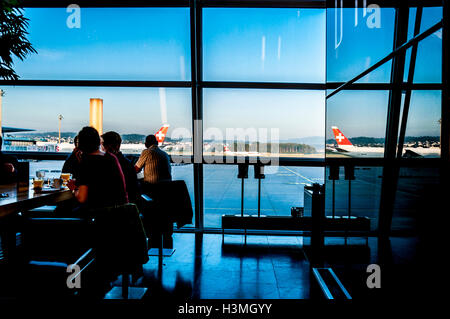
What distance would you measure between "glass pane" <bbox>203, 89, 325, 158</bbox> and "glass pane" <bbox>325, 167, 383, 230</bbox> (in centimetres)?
110

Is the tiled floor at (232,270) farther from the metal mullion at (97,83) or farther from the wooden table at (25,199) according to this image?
the metal mullion at (97,83)

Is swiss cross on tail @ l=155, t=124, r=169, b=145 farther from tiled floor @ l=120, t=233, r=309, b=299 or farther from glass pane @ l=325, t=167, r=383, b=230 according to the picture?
glass pane @ l=325, t=167, r=383, b=230

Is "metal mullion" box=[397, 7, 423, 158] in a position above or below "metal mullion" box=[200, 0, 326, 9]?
below

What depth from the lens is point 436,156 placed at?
1356 mm

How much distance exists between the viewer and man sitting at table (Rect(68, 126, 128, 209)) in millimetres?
1924

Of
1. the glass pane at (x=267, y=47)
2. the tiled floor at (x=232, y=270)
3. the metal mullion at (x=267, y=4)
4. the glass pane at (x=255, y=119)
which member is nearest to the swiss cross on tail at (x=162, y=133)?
the glass pane at (x=255, y=119)

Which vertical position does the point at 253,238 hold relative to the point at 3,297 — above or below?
below

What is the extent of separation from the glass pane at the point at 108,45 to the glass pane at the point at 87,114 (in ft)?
0.81

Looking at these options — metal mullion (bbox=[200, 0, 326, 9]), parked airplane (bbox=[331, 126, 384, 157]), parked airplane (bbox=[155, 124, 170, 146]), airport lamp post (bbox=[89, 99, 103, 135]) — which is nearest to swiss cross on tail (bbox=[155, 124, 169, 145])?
parked airplane (bbox=[155, 124, 170, 146])

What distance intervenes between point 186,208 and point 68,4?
3543mm

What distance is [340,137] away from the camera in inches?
103

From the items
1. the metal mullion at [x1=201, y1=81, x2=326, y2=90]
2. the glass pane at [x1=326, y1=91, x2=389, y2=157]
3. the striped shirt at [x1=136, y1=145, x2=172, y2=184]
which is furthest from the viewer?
the metal mullion at [x1=201, y1=81, x2=326, y2=90]
